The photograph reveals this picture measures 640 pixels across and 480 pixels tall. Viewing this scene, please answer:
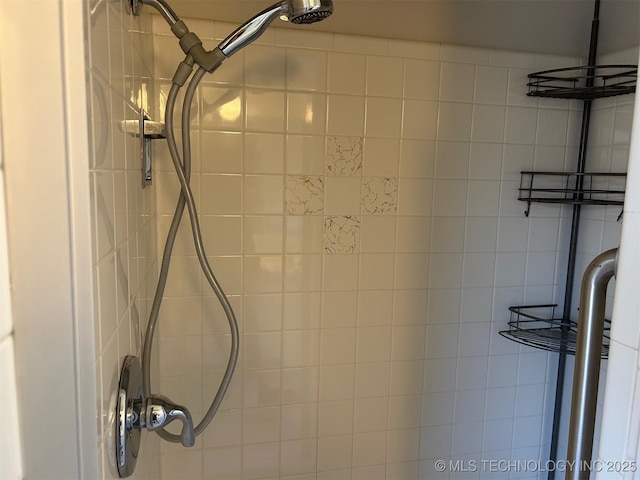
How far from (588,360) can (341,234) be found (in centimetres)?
81

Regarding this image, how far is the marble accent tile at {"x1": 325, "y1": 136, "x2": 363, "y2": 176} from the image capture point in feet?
4.23

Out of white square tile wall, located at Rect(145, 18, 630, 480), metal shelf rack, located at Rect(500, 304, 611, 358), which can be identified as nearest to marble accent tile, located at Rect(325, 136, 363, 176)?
white square tile wall, located at Rect(145, 18, 630, 480)

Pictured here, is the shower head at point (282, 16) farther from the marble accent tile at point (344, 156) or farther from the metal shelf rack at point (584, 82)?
the metal shelf rack at point (584, 82)

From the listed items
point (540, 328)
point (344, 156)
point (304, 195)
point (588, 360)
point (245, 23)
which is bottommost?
point (540, 328)

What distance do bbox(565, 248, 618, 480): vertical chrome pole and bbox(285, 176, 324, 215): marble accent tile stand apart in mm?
792

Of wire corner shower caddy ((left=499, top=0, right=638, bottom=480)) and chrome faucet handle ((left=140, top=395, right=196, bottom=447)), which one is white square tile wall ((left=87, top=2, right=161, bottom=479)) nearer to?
chrome faucet handle ((left=140, top=395, right=196, bottom=447))

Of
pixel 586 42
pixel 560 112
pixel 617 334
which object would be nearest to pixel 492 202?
pixel 560 112

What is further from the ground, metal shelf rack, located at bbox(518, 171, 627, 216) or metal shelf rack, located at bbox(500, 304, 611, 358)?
metal shelf rack, located at bbox(518, 171, 627, 216)

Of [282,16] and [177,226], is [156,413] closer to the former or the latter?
[177,226]

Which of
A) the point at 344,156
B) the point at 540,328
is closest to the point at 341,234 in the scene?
the point at 344,156

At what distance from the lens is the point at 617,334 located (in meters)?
0.56

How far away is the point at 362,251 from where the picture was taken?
1347 millimetres

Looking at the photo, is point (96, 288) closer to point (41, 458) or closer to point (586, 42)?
point (41, 458)

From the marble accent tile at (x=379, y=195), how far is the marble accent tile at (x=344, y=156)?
0.05 metres
